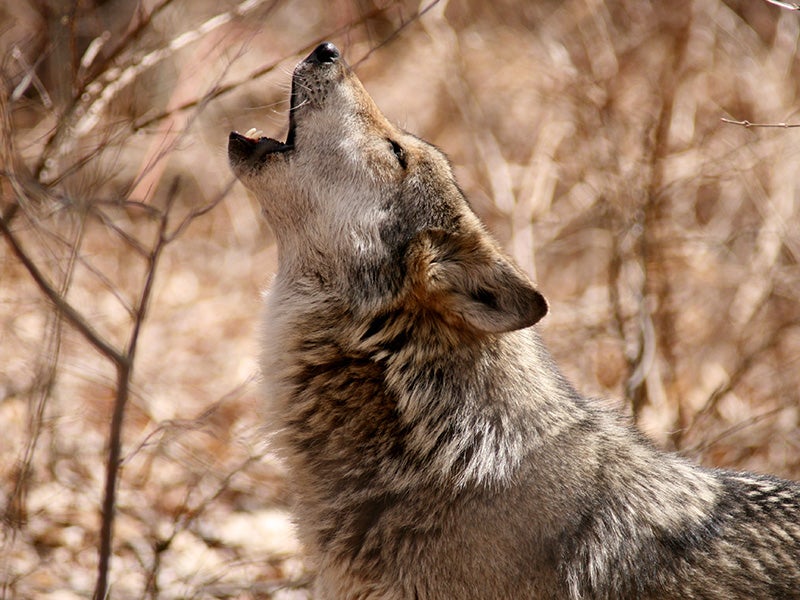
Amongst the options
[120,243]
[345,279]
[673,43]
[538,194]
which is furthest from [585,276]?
[345,279]

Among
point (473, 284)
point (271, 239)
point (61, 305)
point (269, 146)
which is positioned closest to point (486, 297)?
point (473, 284)

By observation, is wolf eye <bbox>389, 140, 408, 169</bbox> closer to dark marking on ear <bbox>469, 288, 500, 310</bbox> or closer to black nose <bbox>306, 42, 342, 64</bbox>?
black nose <bbox>306, 42, 342, 64</bbox>

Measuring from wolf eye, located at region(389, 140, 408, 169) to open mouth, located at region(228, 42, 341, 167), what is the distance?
0.40m

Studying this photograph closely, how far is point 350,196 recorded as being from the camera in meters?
3.70

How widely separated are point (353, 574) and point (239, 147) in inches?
66.1

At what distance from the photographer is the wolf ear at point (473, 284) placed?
10.2 ft

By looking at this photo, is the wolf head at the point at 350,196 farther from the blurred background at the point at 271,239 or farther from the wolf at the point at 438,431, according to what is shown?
the blurred background at the point at 271,239

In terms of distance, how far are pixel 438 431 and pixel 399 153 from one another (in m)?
1.16

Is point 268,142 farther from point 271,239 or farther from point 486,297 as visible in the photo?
point 271,239

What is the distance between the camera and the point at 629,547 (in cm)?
317

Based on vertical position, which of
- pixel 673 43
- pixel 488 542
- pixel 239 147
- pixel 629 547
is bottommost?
pixel 673 43

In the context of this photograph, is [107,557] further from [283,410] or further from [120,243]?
[120,243]

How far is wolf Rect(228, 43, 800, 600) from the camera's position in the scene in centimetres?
313

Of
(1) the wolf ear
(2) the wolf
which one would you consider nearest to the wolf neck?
(2) the wolf
